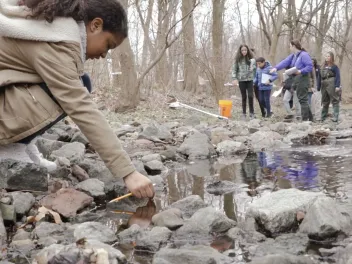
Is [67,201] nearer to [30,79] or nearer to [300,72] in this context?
[30,79]

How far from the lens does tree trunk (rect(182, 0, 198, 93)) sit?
14.0 m

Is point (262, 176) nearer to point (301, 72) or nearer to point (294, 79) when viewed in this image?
point (301, 72)

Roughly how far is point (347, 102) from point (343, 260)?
66.7ft

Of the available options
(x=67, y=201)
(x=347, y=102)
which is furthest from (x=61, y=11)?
(x=347, y=102)

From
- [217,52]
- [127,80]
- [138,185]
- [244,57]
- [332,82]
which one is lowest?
[138,185]

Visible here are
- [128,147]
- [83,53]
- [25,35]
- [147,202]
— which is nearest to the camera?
[25,35]

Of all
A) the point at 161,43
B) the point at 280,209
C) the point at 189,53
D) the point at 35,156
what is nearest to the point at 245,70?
the point at 189,53

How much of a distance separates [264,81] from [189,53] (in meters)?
4.46

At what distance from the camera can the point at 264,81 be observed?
992 centimetres

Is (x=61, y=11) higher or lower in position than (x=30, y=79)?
higher

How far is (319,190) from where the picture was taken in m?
3.39

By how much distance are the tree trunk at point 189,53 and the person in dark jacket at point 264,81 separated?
3.83 m

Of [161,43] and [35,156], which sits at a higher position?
[161,43]

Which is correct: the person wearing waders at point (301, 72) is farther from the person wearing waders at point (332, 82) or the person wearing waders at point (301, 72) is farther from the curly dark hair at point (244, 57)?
the curly dark hair at point (244, 57)
